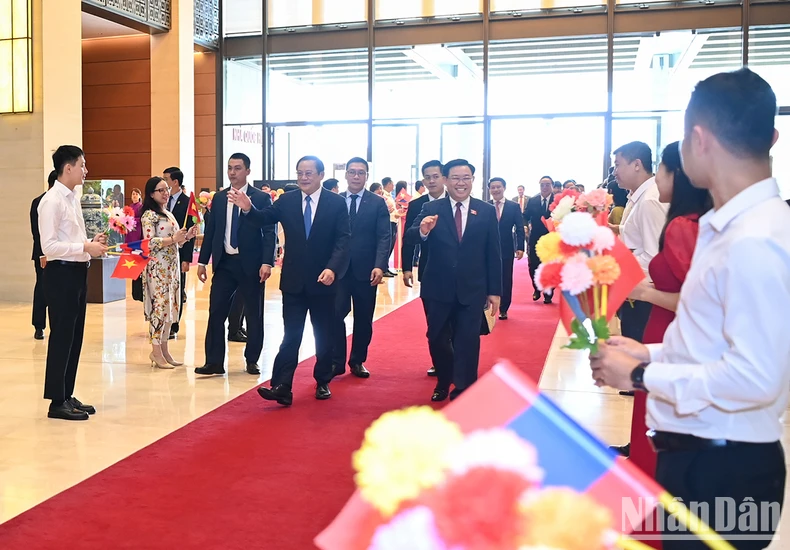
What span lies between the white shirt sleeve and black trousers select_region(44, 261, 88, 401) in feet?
13.4

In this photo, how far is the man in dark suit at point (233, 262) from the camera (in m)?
6.02

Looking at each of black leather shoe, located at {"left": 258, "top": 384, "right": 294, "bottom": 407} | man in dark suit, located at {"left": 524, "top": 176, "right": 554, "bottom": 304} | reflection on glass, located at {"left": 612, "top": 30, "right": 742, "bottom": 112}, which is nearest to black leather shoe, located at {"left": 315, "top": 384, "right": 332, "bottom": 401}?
black leather shoe, located at {"left": 258, "top": 384, "right": 294, "bottom": 407}

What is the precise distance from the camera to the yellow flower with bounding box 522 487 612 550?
77 centimetres

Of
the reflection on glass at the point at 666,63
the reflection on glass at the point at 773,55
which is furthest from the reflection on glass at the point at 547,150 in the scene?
the reflection on glass at the point at 773,55

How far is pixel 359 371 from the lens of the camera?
20.3ft

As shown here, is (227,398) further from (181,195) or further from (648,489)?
(648,489)

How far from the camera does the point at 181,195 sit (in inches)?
305

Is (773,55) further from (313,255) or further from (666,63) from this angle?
(313,255)

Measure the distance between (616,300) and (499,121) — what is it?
14697mm

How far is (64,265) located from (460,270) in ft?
8.08

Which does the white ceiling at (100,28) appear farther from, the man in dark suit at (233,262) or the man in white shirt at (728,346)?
the man in white shirt at (728,346)

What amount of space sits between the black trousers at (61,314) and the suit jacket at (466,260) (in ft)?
7.28

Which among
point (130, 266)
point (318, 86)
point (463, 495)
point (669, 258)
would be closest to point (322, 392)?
point (130, 266)

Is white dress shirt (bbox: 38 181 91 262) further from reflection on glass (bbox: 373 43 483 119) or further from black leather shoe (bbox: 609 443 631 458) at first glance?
reflection on glass (bbox: 373 43 483 119)
